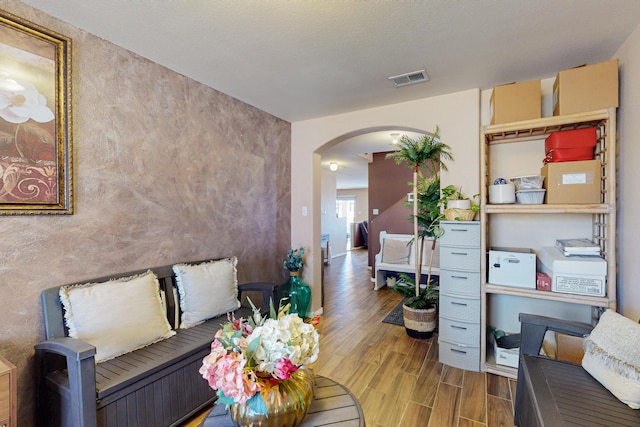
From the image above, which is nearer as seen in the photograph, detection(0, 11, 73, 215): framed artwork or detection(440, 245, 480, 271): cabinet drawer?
detection(0, 11, 73, 215): framed artwork

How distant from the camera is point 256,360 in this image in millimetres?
1026

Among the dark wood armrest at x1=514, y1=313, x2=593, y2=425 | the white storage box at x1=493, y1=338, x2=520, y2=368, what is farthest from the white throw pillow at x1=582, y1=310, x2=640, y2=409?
the white storage box at x1=493, y1=338, x2=520, y2=368

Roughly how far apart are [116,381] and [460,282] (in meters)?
2.43

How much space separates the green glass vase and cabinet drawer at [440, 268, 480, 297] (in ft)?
4.98

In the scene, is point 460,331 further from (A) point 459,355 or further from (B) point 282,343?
(B) point 282,343

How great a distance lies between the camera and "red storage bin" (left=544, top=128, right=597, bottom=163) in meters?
2.03

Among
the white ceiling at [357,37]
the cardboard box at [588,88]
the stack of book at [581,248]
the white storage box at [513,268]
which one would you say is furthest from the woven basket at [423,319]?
the white ceiling at [357,37]

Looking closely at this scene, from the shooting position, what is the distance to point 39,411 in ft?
5.26

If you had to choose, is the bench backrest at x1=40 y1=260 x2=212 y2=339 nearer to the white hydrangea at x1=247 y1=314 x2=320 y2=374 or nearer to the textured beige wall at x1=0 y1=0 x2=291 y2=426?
the textured beige wall at x1=0 y1=0 x2=291 y2=426

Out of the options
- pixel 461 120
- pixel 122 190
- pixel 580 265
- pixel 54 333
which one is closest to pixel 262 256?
pixel 122 190

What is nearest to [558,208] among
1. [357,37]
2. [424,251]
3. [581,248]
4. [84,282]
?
[581,248]

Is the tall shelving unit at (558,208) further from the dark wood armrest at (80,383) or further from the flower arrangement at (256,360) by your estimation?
the dark wood armrest at (80,383)

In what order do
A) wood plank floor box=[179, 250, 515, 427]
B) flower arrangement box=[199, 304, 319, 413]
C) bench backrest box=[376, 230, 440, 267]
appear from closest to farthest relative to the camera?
flower arrangement box=[199, 304, 319, 413], wood plank floor box=[179, 250, 515, 427], bench backrest box=[376, 230, 440, 267]

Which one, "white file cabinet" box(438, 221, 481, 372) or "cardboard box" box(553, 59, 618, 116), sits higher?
"cardboard box" box(553, 59, 618, 116)
